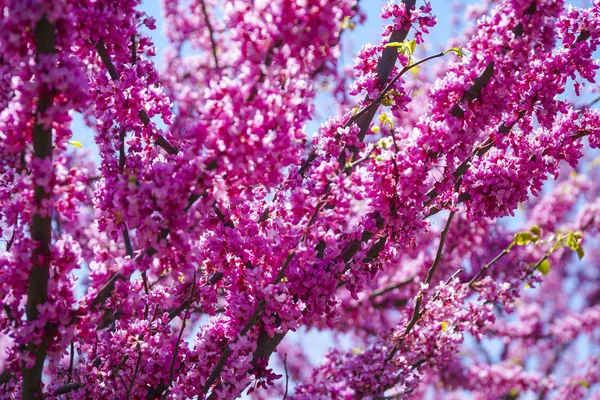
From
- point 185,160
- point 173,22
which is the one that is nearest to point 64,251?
point 185,160

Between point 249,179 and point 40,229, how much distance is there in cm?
98

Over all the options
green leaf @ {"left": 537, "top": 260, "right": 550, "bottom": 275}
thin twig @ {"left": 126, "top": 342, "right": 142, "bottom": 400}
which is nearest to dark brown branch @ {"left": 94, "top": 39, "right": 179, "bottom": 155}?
thin twig @ {"left": 126, "top": 342, "right": 142, "bottom": 400}

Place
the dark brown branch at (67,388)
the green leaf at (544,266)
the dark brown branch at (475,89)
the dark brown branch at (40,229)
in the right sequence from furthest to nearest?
the green leaf at (544,266), the dark brown branch at (67,388), the dark brown branch at (475,89), the dark brown branch at (40,229)

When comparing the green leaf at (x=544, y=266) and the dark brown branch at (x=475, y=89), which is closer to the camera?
the dark brown branch at (x=475, y=89)

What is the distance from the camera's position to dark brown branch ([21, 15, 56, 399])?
92.0 inches

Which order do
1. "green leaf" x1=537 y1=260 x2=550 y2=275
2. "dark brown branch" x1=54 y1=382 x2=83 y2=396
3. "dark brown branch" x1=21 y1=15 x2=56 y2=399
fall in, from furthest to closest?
"green leaf" x1=537 y1=260 x2=550 y2=275, "dark brown branch" x1=54 y1=382 x2=83 y2=396, "dark brown branch" x1=21 y1=15 x2=56 y2=399

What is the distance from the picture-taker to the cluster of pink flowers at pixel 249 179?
242cm

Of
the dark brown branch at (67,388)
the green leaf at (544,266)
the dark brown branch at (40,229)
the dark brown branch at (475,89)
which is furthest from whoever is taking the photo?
the green leaf at (544,266)

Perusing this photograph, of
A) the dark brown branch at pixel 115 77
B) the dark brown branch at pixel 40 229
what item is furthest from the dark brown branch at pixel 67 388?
the dark brown branch at pixel 115 77

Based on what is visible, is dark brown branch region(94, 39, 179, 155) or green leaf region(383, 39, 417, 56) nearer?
dark brown branch region(94, 39, 179, 155)

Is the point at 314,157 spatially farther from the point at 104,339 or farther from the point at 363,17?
the point at 363,17

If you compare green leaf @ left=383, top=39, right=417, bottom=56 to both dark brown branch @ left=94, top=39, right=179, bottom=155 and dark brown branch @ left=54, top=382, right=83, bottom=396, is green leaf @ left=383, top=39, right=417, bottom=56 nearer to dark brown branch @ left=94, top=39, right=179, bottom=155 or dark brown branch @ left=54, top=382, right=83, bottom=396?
dark brown branch @ left=94, top=39, right=179, bottom=155

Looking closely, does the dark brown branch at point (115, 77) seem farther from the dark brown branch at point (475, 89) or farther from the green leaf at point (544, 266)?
the green leaf at point (544, 266)

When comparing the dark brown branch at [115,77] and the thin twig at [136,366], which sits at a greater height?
the dark brown branch at [115,77]
